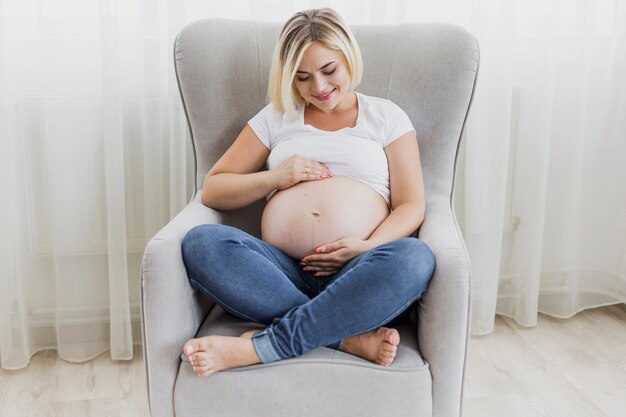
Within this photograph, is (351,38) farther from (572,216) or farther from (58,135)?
(572,216)

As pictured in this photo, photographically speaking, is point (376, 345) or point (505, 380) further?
point (505, 380)

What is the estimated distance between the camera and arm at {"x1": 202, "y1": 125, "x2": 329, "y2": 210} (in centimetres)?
162

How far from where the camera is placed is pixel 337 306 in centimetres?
132

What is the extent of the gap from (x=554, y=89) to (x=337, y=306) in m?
1.23

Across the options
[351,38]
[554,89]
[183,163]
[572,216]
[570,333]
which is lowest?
[570,333]

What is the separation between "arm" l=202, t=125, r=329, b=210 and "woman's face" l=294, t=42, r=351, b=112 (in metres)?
0.14

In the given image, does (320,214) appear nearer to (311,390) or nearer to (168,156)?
(311,390)

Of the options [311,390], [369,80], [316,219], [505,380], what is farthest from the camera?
[505,380]

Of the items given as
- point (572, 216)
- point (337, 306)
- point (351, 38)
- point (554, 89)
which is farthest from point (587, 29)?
point (337, 306)

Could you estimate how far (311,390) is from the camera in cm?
129

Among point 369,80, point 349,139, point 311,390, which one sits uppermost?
point 369,80

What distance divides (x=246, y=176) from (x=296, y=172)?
0.12m

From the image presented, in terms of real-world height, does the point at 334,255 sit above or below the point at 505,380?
above

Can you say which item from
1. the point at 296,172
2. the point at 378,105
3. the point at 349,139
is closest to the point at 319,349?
the point at 296,172
